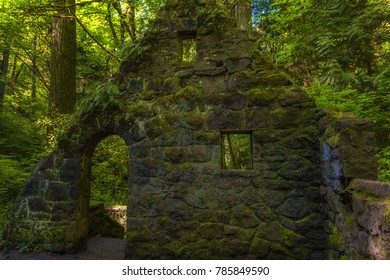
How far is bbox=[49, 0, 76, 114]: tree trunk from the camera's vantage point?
6.68m

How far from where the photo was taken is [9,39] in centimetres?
924

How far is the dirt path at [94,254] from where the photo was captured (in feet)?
14.3

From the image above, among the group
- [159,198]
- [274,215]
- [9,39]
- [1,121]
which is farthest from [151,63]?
[1,121]

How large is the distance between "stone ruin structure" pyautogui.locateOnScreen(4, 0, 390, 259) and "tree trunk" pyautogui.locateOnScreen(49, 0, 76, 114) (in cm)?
235

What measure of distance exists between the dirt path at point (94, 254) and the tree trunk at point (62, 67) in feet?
10.9

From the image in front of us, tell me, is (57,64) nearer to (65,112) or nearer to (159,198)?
(65,112)

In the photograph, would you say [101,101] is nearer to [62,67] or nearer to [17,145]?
[62,67]

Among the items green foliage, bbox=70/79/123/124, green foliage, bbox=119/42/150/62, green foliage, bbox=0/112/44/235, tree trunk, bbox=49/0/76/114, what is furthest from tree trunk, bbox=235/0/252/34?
green foliage, bbox=0/112/44/235

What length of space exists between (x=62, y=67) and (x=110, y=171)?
3.26m

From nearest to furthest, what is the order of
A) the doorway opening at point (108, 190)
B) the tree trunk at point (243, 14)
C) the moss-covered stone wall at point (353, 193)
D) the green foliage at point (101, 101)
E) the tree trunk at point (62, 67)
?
the moss-covered stone wall at point (353, 193) → the green foliage at point (101, 101) → the doorway opening at point (108, 190) → the tree trunk at point (62, 67) → the tree trunk at point (243, 14)

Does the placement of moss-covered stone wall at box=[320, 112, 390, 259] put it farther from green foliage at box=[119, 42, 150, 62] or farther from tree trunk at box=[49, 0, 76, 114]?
tree trunk at box=[49, 0, 76, 114]

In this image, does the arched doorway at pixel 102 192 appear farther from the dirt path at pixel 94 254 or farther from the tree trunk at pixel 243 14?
the tree trunk at pixel 243 14

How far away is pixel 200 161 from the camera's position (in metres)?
4.28

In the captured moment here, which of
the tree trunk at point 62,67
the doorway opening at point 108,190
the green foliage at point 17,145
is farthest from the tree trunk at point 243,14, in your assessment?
the green foliage at point 17,145
